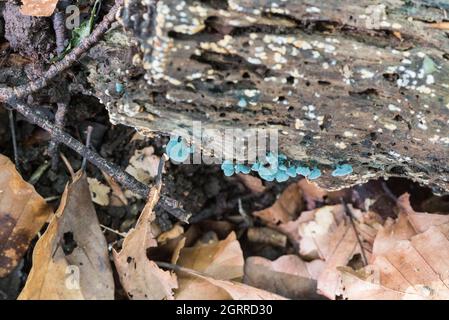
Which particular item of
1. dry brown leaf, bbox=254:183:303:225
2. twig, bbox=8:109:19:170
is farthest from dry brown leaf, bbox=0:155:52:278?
dry brown leaf, bbox=254:183:303:225

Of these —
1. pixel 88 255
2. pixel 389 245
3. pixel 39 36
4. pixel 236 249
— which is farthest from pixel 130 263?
pixel 389 245

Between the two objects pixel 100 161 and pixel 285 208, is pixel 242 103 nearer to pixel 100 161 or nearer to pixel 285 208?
pixel 100 161

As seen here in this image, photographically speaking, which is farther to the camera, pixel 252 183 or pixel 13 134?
pixel 252 183

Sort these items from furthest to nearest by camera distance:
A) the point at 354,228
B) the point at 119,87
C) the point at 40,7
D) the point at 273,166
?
the point at 354,228, the point at 40,7, the point at 273,166, the point at 119,87

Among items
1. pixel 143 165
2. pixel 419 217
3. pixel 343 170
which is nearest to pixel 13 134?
pixel 143 165

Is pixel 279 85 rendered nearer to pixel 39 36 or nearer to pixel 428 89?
pixel 428 89

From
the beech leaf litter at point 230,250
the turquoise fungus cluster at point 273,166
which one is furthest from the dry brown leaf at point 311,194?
the turquoise fungus cluster at point 273,166

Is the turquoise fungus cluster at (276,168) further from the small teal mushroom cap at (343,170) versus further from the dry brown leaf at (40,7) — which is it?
the dry brown leaf at (40,7)

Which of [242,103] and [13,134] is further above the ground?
[242,103]
